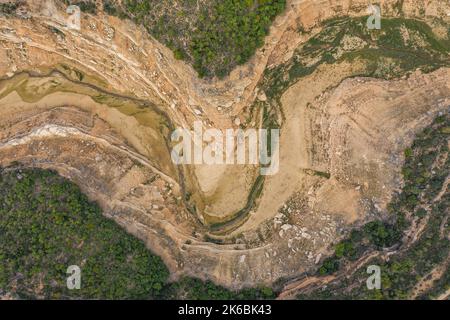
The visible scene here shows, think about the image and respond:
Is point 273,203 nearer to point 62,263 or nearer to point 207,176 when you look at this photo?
point 207,176

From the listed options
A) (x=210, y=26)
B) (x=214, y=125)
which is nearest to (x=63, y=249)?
(x=214, y=125)

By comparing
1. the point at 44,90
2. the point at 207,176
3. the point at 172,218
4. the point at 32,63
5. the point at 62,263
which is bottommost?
the point at 62,263

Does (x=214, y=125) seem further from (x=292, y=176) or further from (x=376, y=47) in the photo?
(x=376, y=47)

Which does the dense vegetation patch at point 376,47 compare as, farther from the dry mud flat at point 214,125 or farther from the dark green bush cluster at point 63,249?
the dark green bush cluster at point 63,249

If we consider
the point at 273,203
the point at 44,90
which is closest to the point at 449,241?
the point at 273,203

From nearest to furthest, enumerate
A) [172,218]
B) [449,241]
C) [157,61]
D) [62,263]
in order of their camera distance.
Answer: [449,241], [62,263], [157,61], [172,218]

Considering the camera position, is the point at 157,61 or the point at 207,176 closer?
the point at 157,61

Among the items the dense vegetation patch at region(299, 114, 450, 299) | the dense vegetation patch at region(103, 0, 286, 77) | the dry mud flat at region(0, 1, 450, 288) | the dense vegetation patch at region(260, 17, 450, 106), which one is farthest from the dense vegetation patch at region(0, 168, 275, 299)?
the dense vegetation patch at region(260, 17, 450, 106)
